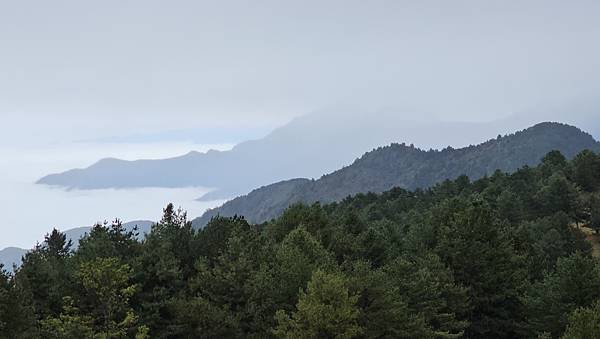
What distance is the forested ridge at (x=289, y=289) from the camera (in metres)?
34.1

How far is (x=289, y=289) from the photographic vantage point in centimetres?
3972

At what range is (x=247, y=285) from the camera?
41719 millimetres

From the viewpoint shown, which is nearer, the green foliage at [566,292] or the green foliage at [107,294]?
the green foliage at [107,294]

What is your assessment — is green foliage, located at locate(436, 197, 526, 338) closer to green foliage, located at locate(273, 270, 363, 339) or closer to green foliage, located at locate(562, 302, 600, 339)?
Result: green foliage, located at locate(562, 302, 600, 339)

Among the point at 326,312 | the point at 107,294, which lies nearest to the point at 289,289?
the point at 326,312

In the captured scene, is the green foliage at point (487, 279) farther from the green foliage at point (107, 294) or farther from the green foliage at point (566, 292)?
the green foliage at point (107, 294)

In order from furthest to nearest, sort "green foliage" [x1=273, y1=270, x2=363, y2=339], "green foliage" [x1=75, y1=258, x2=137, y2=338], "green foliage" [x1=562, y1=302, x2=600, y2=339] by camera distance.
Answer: "green foliage" [x1=75, y1=258, x2=137, y2=338]
"green foliage" [x1=273, y1=270, x2=363, y2=339]
"green foliage" [x1=562, y1=302, x2=600, y2=339]

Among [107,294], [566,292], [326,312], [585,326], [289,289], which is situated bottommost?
[566,292]

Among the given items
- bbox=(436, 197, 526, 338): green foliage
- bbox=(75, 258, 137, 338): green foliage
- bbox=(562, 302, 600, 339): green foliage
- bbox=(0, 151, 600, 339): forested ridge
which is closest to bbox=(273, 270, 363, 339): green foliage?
bbox=(0, 151, 600, 339): forested ridge

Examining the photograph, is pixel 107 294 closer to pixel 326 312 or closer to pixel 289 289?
pixel 289 289

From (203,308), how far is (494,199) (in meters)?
78.7

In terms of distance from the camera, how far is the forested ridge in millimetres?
34125

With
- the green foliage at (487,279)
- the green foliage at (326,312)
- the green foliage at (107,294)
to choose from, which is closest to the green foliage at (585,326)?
the green foliage at (326,312)

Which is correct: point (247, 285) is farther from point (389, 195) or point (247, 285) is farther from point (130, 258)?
point (389, 195)
